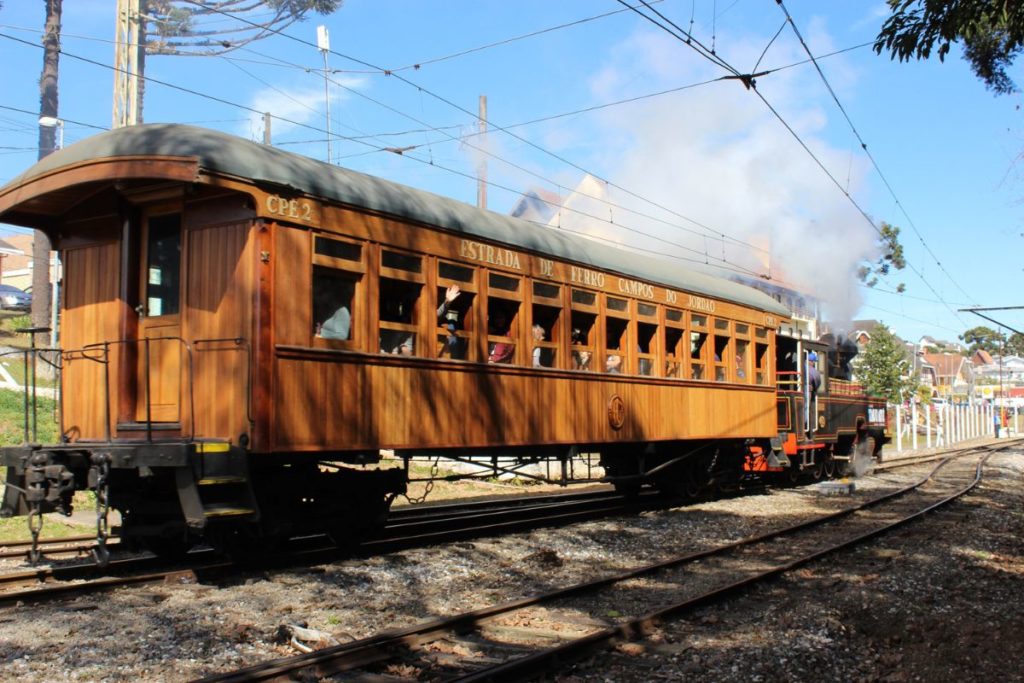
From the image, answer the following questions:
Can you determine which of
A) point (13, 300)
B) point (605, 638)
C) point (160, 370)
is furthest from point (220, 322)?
point (13, 300)

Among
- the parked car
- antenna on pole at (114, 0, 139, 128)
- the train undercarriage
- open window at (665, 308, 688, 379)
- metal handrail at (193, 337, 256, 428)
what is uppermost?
antenna on pole at (114, 0, 139, 128)

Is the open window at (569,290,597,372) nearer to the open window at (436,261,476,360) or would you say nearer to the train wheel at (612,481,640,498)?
the open window at (436,261,476,360)

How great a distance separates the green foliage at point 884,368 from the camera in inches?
2025

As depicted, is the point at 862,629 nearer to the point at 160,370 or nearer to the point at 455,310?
the point at 455,310

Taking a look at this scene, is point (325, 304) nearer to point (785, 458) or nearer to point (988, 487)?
point (785, 458)

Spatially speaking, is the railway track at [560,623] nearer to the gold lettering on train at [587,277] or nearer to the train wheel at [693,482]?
the gold lettering on train at [587,277]

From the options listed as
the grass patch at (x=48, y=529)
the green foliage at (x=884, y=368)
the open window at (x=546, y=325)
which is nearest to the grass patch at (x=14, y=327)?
the grass patch at (x=48, y=529)

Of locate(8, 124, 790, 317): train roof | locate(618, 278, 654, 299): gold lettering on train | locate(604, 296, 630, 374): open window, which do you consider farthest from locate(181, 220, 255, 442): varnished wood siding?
locate(618, 278, 654, 299): gold lettering on train

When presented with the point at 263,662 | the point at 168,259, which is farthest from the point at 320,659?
the point at 168,259

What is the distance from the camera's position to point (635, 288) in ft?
40.1

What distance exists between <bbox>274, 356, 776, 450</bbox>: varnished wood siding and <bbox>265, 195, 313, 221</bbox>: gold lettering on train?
1.15 meters

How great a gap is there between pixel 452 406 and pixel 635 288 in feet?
13.4

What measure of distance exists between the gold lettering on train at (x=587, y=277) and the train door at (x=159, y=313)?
4753mm

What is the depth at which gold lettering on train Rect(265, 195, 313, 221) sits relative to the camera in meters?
7.44
